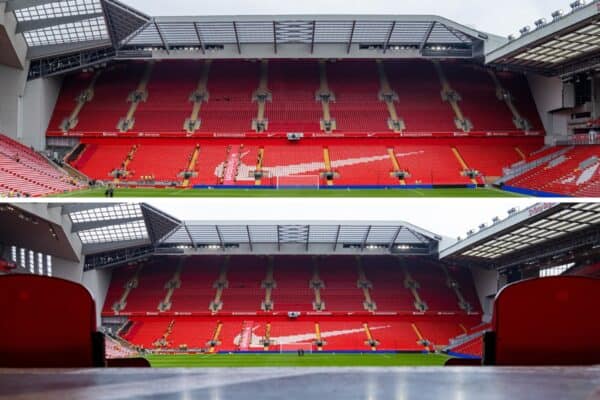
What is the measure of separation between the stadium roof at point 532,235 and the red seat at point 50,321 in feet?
64.8

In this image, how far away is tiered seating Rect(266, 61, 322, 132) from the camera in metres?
34.0

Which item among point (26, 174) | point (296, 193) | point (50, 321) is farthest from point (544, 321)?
point (26, 174)

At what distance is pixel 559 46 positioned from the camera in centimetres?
2777

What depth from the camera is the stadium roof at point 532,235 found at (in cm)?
2148

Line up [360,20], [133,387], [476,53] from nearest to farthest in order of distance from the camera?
[133,387], [360,20], [476,53]

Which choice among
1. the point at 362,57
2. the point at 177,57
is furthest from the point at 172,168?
the point at 362,57

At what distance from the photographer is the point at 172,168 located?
102ft

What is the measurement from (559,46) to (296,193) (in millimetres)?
13319

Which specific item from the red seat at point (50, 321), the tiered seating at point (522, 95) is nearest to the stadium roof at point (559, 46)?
the tiered seating at point (522, 95)

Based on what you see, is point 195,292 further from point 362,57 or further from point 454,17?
point 454,17

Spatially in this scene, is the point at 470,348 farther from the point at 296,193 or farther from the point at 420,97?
the point at 420,97

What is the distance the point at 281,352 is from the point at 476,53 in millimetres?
18114

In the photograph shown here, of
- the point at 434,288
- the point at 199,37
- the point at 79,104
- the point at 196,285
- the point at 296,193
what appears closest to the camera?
the point at 296,193

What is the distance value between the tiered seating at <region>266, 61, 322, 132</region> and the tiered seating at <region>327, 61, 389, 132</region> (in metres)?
1.09
